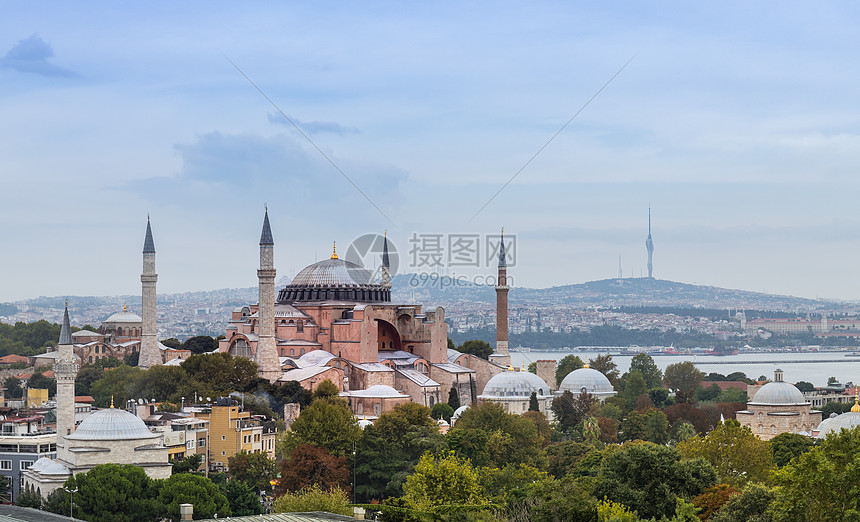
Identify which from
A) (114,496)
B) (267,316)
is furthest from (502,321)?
(114,496)

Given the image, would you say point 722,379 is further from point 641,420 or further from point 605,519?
point 605,519

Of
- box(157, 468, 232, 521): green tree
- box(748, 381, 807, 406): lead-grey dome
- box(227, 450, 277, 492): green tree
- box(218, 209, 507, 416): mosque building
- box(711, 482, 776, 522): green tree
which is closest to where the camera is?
A: box(711, 482, 776, 522): green tree

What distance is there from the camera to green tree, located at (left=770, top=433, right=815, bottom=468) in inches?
1062

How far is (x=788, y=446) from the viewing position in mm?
27938

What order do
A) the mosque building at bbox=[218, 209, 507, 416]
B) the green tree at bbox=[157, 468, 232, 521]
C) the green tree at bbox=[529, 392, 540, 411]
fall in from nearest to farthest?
the green tree at bbox=[157, 468, 232, 521], the green tree at bbox=[529, 392, 540, 411], the mosque building at bbox=[218, 209, 507, 416]

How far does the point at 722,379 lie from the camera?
202 ft

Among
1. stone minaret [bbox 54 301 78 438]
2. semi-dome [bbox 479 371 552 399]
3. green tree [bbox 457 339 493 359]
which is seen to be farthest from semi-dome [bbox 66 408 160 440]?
green tree [bbox 457 339 493 359]

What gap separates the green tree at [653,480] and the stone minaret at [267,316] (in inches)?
753

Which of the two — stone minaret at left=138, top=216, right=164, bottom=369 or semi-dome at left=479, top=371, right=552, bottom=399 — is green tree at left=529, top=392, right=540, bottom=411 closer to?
semi-dome at left=479, top=371, right=552, bottom=399

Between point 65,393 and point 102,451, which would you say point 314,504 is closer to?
point 102,451

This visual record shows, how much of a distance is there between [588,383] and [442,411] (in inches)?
315

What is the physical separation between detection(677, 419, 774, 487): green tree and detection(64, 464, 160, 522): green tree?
10.2 m

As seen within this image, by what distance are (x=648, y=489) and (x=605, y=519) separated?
3.65m

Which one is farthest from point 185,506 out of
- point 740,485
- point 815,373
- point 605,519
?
point 815,373
